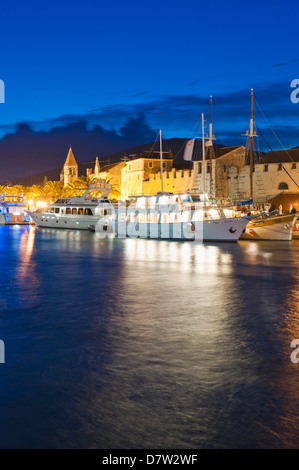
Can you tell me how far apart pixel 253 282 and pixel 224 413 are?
1106 cm

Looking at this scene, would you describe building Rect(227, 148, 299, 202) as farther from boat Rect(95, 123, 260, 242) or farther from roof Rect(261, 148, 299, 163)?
boat Rect(95, 123, 260, 242)

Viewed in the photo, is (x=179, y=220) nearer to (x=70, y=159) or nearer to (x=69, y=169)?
(x=69, y=169)

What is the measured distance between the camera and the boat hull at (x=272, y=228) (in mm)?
35094

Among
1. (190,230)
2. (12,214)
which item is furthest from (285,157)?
(12,214)

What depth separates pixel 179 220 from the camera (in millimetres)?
35531

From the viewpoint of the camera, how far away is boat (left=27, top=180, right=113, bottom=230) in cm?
4588

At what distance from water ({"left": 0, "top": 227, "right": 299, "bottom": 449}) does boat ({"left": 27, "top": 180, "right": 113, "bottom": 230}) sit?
29115mm

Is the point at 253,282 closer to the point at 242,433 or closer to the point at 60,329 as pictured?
the point at 60,329

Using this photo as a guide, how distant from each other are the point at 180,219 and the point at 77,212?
52.9 ft

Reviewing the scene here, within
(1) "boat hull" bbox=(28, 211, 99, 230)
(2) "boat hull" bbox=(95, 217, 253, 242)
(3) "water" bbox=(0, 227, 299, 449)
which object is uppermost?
(1) "boat hull" bbox=(28, 211, 99, 230)

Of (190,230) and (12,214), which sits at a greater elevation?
(12,214)

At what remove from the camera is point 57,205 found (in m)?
50.6

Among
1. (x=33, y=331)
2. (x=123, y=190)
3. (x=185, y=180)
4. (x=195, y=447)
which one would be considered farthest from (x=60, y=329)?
(x=123, y=190)

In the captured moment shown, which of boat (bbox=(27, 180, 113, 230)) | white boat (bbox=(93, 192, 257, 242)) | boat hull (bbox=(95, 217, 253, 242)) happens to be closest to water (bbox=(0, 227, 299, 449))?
boat hull (bbox=(95, 217, 253, 242))
